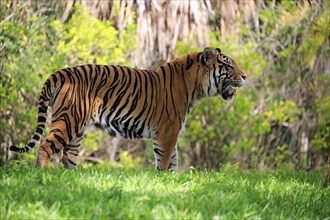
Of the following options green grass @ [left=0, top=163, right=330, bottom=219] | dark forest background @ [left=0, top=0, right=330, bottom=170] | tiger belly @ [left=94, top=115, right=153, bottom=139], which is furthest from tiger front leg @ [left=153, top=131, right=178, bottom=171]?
dark forest background @ [left=0, top=0, right=330, bottom=170]

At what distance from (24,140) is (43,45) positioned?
201 cm

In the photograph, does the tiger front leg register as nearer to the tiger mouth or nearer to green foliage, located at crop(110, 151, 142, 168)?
the tiger mouth

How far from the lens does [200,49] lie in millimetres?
18594

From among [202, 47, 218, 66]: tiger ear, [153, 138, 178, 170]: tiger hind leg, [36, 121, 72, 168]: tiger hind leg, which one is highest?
[202, 47, 218, 66]: tiger ear

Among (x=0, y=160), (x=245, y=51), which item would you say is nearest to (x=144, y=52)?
(x=245, y=51)

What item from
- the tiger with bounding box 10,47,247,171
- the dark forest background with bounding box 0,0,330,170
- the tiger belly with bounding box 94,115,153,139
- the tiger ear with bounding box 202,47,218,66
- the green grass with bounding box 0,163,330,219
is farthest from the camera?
the dark forest background with bounding box 0,0,330,170

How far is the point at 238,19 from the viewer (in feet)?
63.2

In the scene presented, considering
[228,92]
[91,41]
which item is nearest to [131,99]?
[228,92]

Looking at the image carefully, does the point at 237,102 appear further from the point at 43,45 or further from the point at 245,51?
the point at 43,45

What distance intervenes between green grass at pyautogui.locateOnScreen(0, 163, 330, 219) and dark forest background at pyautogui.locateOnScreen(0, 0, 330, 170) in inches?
344

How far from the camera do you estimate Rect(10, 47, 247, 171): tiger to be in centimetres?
983

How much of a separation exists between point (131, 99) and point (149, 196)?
3.79 metres

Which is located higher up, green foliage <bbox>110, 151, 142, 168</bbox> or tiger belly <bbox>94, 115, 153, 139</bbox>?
tiger belly <bbox>94, 115, 153, 139</bbox>

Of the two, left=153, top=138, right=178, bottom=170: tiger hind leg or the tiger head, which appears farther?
the tiger head
